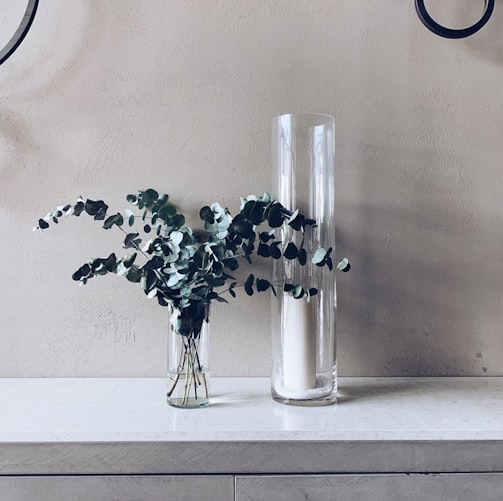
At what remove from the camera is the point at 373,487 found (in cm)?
73

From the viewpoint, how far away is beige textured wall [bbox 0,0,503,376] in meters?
1.05

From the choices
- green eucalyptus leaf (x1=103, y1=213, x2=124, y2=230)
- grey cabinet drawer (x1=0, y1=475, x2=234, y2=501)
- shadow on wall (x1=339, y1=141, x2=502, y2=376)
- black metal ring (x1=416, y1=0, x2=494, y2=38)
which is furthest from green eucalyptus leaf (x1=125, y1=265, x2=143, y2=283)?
black metal ring (x1=416, y1=0, x2=494, y2=38)

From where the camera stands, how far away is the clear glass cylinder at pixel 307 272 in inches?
34.9

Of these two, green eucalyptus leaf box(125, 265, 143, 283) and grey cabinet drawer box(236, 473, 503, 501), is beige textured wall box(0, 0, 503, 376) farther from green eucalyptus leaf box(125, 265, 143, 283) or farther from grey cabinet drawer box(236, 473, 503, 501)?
grey cabinet drawer box(236, 473, 503, 501)

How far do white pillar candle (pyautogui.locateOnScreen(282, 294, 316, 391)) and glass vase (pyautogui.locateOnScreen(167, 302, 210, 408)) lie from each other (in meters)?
0.14

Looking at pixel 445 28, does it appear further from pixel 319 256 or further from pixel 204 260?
pixel 204 260

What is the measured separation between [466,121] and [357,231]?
32cm

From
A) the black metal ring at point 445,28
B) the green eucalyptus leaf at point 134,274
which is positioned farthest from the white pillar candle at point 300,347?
the black metal ring at point 445,28

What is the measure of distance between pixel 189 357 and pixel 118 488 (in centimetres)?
23

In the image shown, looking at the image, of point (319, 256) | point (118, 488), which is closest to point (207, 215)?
point (319, 256)

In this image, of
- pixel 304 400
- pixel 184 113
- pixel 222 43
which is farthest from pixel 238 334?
pixel 222 43

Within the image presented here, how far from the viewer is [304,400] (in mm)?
870

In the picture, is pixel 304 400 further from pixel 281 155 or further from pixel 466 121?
pixel 466 121

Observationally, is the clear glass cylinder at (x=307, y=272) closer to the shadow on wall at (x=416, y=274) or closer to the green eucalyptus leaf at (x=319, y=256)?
the green eucalyptus leaf at (x=319, y=256)
